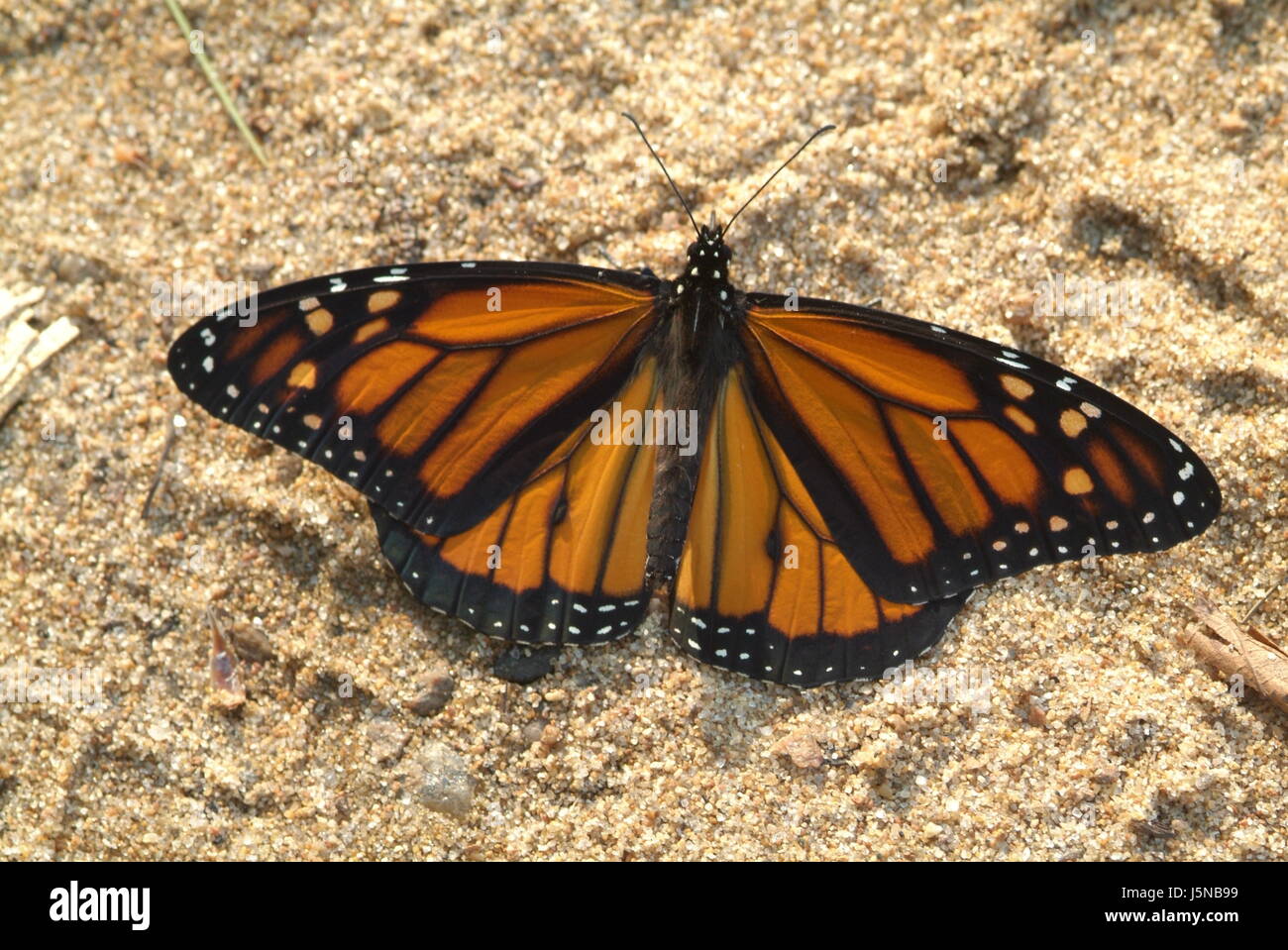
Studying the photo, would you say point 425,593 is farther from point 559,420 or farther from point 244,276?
point 244,276

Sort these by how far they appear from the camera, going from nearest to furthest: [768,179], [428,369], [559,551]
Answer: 1. [428,369]
2. [559,551]
3. [768,179]

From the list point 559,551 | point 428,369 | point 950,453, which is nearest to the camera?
point 950,453

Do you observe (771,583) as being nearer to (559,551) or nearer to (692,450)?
(692,450)

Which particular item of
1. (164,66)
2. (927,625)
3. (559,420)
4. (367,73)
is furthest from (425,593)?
(164,66)

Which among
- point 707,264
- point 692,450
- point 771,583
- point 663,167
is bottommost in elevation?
point 771,583

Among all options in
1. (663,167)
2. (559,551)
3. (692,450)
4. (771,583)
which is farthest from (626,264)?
(771,583)

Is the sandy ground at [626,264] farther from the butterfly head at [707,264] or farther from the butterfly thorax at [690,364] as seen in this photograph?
the butterfly head at [707,264]

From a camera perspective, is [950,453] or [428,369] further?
[428,369]

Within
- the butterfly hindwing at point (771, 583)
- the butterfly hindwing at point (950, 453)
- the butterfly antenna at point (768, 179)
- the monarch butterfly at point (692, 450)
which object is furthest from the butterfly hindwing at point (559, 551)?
the butterfly antenna at point (768, 179)

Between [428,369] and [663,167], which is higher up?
[663,167]
